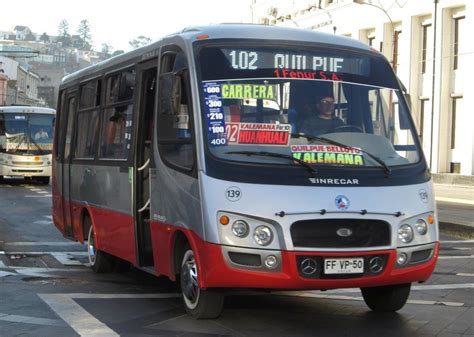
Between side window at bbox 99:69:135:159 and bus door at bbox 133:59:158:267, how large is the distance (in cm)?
26

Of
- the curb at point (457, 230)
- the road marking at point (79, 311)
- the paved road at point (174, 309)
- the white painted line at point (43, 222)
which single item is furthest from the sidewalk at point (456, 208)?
the road marking at point (79, 311)

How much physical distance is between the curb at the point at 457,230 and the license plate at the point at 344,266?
985 centimetres

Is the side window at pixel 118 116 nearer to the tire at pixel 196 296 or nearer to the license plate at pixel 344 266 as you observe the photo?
the tire at pixel 196 296

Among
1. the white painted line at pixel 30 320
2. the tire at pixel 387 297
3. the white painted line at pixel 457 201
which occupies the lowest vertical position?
the white painted line at pixel 30 320

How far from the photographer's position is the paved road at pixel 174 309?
267 inches

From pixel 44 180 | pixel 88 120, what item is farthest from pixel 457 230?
pixel 44 180

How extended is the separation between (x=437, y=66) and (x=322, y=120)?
38.0 m

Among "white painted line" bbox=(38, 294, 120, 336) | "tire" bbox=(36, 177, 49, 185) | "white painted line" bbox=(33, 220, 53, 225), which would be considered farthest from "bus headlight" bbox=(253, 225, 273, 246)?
"tire" bbox=(36, 177, 49, 185)

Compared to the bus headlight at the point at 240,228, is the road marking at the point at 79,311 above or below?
below

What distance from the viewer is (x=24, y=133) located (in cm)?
3228

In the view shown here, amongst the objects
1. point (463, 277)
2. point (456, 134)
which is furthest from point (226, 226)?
point (456, 134)

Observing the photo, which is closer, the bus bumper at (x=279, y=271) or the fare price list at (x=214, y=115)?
the bus bumper at (x=279, y=271)

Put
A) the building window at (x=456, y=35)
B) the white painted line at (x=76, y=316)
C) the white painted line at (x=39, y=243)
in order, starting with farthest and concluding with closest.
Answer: the building window at (x=456, y=35) → the white painted line at (x=39, y=243) → the white painted line at (x=76, y=316)

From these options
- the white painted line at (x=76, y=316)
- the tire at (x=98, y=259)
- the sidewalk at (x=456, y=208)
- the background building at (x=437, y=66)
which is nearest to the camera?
the white painted line at (x=76, y=316)
